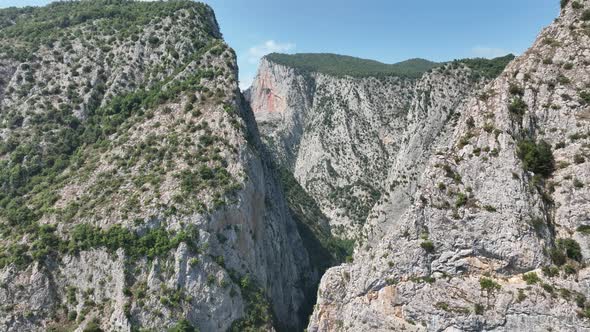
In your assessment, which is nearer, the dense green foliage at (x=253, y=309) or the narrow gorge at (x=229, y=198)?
the narrow gorge at (x=229, y=198)

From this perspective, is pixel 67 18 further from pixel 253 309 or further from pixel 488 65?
pixel 488 65

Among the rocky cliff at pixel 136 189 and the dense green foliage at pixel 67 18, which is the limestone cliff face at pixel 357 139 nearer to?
the rocky cliff at pixel 136 189

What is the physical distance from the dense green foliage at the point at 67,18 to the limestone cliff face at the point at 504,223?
6608cm

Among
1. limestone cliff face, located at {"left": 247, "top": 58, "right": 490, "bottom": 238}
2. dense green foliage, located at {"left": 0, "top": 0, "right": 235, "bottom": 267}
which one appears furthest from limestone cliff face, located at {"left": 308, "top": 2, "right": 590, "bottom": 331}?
limestone cliff face, located at {"left": 247, "top": 58, "right": 490, "bottom": 238}

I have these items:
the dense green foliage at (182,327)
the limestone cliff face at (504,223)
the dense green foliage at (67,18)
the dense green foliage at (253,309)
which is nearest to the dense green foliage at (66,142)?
the dense green foliage at (67,18)

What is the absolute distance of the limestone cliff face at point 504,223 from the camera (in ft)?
127

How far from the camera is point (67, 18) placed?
97.0 metres

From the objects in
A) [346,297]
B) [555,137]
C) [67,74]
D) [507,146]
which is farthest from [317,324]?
[67,74]

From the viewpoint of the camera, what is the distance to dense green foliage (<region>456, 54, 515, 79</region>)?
90812mm

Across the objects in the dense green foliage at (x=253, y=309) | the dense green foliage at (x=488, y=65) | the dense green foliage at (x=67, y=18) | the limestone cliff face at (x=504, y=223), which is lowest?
the dense green foliage at (x=253, y=309)

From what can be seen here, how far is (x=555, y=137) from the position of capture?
43531 millimetres

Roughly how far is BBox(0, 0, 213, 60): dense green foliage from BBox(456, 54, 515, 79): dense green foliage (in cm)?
5560

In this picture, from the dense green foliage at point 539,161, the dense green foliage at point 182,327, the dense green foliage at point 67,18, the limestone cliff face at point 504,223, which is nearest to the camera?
the limestone cliff face at point 504,223

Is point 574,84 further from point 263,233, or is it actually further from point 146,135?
point 146,135
